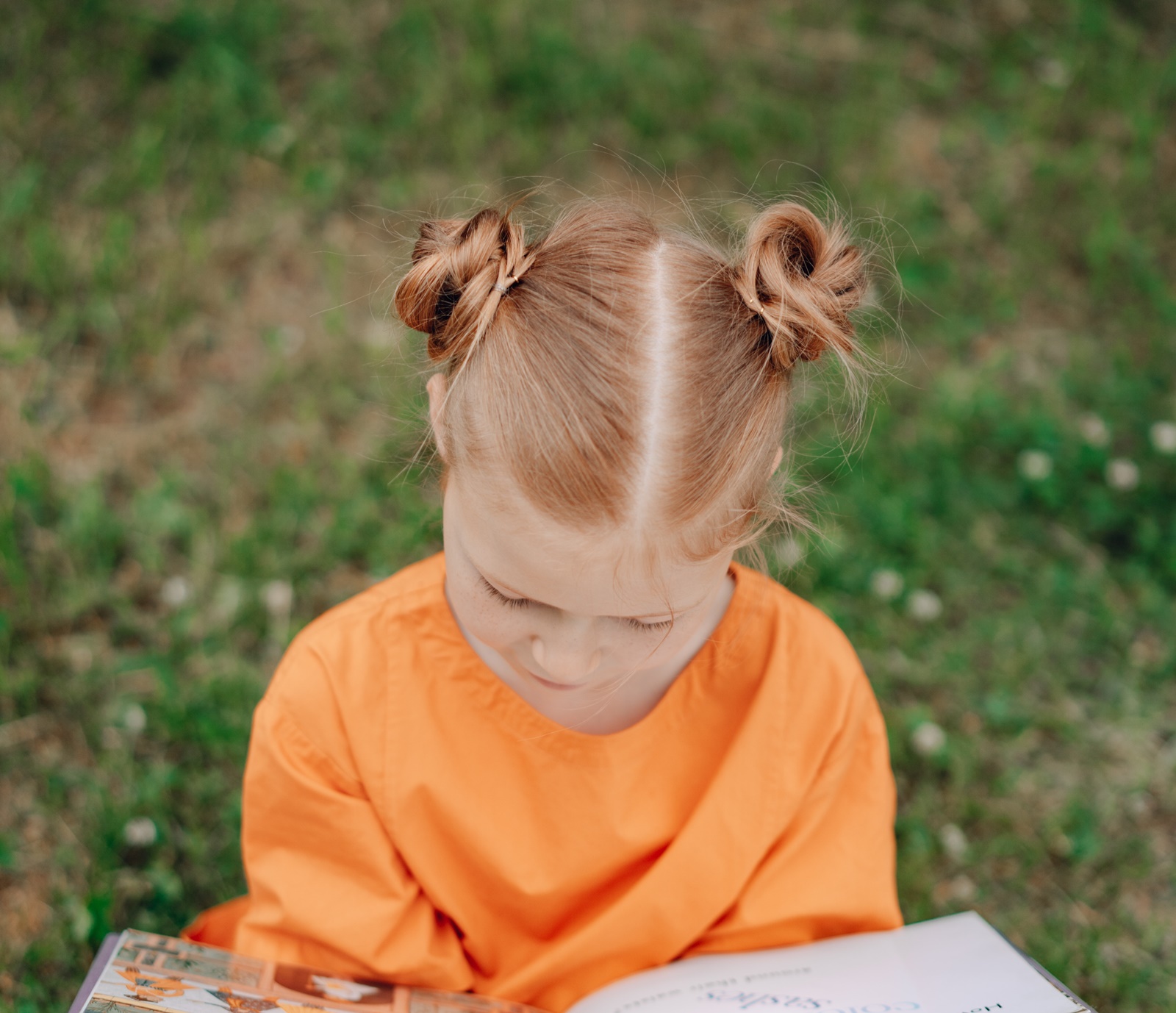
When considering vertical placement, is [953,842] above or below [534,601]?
below

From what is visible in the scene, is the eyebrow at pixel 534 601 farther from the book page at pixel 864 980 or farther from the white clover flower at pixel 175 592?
the white clover flower at pixel 175 592

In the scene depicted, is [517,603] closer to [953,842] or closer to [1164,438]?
[953,842]

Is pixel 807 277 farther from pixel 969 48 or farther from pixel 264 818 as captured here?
pixel 969 48

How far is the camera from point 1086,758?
1836mm

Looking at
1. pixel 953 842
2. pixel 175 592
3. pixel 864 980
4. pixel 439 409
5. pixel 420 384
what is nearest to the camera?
pixel 439 409

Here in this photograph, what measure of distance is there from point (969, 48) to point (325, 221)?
1.65 metres

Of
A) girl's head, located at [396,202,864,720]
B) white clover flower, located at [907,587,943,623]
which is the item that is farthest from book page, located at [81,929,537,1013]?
white clover flower, located at [907,587,943,623]

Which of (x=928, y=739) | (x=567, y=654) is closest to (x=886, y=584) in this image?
(x=928, y=739)

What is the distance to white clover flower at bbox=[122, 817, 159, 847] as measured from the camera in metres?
1.61

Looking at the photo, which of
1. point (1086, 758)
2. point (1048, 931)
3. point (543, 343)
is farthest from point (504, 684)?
point (1086, 758)

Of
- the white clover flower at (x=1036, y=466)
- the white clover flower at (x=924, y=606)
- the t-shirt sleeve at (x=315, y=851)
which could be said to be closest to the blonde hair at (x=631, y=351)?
the t-shirt sleeve at (x=315, y=851)

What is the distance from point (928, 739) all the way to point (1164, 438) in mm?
794

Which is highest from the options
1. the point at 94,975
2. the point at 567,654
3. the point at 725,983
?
the point at 567,654

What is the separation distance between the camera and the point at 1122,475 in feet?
6.74
